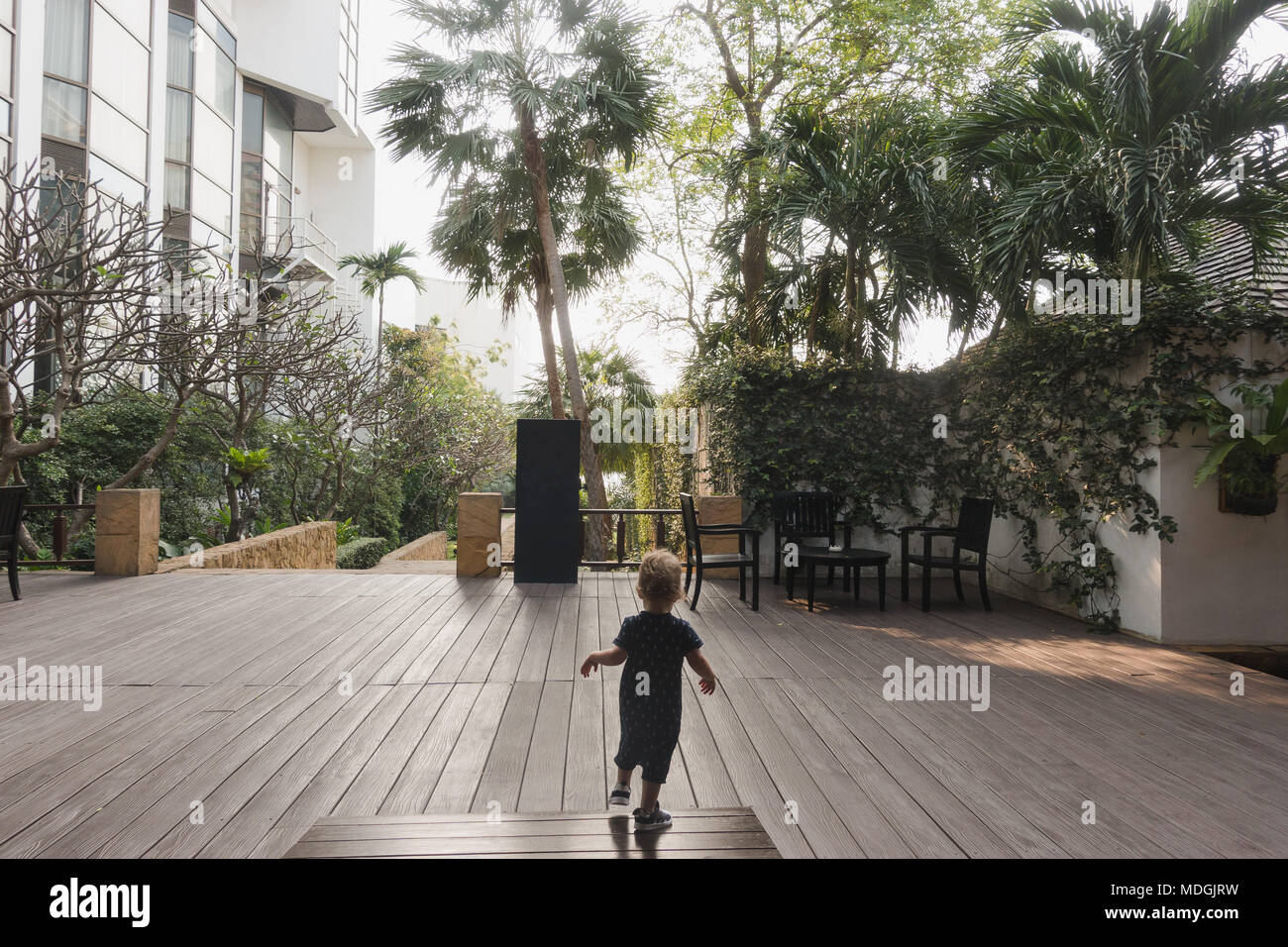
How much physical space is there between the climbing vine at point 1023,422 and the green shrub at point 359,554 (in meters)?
6.13

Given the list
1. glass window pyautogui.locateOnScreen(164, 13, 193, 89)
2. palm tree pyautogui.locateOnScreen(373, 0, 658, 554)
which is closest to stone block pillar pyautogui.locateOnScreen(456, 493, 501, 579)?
palm tree pyautogui.locateOnScreen(373, 0, 658, 554)

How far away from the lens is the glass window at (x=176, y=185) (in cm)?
1436

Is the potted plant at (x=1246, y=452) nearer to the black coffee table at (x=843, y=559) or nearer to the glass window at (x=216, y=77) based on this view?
the black coffee table at (x=843, y=559)

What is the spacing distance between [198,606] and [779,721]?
548 centimetres

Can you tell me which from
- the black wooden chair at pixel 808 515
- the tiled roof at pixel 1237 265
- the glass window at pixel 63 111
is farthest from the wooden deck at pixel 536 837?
the glass window at pixel 63 111

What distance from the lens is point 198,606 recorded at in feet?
22.7

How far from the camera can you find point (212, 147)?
52.1 ft

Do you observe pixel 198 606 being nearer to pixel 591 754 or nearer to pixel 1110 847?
pixel 591 754

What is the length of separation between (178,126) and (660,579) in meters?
16.5

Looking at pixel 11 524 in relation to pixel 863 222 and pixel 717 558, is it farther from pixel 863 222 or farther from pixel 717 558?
pixel 863 222

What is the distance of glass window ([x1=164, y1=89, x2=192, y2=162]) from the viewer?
14.5 m

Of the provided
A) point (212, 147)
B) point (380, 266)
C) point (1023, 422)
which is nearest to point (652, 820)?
point (1023, 422)

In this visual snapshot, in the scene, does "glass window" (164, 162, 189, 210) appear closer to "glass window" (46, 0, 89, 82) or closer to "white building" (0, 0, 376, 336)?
"white building" (0, 0, 376, 336)
